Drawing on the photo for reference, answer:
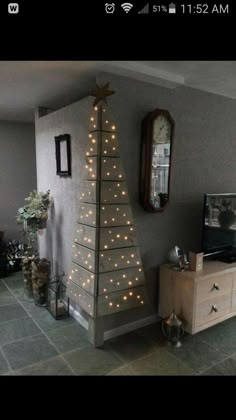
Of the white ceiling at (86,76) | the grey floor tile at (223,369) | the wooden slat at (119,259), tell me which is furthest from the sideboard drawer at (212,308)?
the white ceiling at (86,76)

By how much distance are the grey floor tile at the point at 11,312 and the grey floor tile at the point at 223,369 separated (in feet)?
5.88

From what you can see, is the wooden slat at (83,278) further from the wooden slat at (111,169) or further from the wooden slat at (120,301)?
the wooden slat at (111,169)

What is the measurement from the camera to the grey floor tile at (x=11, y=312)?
2.73m

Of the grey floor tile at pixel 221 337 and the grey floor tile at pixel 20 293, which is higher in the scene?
the grey floor tile at pixel 221 337

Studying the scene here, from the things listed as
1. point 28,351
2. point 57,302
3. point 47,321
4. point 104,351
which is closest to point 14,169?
point 57,302

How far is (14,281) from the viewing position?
3729 mm

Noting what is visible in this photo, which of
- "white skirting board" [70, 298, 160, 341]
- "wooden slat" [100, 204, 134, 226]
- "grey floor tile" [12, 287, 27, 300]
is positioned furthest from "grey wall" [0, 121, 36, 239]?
"wooden slat" [100, 204, 134, 226]

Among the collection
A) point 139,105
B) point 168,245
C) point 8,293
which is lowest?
point 8,293

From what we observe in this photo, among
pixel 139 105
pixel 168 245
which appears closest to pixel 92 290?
pixel 168 245

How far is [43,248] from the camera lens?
3.54 m

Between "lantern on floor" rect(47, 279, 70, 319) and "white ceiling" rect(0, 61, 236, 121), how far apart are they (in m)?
1.93
